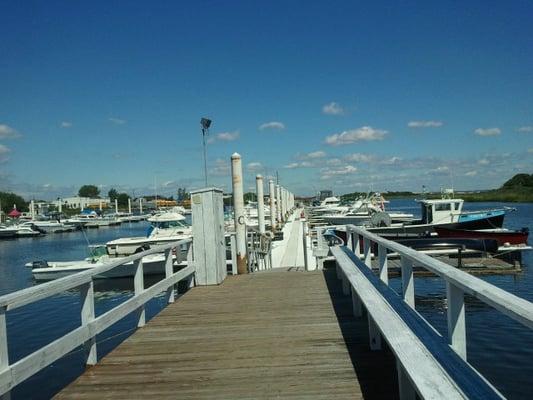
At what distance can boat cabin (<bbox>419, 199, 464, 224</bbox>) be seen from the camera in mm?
29734

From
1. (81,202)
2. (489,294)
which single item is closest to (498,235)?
(489,294)

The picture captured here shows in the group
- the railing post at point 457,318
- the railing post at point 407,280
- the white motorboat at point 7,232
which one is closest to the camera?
the railing post at point 457,318

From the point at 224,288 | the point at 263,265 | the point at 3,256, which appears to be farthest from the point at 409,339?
the point at 3,256

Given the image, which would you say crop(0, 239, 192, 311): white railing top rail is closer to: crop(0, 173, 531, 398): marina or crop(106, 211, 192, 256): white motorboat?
crop(0, 173, 531, 398): marina

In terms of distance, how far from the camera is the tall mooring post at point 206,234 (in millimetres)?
9992

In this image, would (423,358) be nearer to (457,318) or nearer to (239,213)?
(457,318)

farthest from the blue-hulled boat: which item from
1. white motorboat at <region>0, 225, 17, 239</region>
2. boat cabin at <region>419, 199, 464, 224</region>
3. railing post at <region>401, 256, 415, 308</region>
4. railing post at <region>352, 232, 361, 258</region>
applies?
white motorboat at <region>0, 225, 17, 239</region>

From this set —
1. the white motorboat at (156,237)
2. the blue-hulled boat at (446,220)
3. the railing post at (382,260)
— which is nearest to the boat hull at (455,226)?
the blue-hulled boat at (446,220)

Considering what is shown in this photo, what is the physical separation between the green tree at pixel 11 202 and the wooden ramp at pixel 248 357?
159249mm

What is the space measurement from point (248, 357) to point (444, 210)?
26731 millimetres

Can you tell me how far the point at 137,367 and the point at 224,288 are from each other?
477cm

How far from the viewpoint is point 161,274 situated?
2486 cm

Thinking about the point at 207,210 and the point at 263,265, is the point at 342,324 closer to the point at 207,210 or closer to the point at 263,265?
the point at 207,210

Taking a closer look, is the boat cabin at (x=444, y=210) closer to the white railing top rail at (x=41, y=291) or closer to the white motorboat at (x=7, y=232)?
the white railing top rail at (x=41, y=291)
